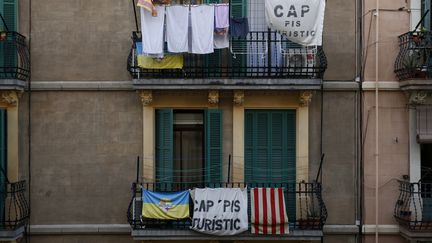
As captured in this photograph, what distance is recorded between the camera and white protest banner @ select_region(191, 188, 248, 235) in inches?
575

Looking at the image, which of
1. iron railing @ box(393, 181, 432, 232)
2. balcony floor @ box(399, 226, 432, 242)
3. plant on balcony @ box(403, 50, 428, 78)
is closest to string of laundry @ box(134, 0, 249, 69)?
plant on balcony @ box(403, 50, 428, 78)

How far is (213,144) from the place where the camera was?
15469mm

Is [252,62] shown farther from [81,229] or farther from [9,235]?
[9,235]

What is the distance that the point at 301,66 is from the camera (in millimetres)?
15109

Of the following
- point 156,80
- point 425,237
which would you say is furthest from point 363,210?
point 156,80

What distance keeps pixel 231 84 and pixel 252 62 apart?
3.50 ft

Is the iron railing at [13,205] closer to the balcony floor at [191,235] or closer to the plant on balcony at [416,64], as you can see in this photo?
the balcony floor at [191,235]

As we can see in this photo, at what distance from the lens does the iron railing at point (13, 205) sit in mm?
14922

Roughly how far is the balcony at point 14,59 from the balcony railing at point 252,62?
117 inches

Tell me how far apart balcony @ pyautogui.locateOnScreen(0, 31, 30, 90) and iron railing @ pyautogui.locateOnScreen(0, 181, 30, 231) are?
8.97ft

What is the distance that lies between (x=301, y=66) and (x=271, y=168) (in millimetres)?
2978

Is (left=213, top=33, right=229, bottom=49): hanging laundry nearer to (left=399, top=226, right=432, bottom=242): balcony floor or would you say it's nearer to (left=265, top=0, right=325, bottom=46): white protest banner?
(left=265, top=0, right=325, bottom=46): white protest banner

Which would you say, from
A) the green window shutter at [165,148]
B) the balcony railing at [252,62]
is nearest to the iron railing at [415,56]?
the balcony railing at [252,62]

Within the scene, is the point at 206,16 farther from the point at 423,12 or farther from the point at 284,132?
the point at 423,12
